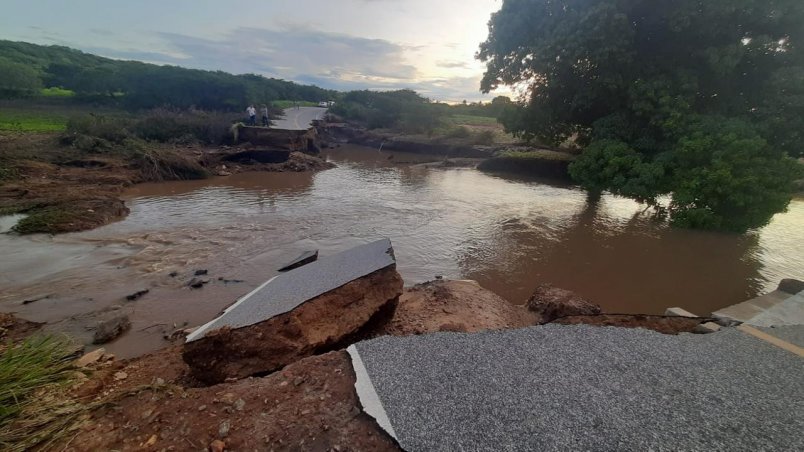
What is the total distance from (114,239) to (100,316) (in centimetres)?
413

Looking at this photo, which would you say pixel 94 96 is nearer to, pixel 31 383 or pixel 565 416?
pixel 31 383

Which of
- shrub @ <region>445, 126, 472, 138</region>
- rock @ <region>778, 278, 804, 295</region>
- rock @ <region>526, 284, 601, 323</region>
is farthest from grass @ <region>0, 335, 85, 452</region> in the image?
shrub @ <region>445, 126, 472, 138</region>

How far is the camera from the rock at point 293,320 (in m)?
→ 3.73

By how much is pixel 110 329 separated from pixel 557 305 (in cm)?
645

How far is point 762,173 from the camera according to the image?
809 centimetres

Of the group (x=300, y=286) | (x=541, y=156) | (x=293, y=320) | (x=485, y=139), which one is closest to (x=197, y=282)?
(x=300, y=286)

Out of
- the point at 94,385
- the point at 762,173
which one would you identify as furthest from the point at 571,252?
the point at 94,385

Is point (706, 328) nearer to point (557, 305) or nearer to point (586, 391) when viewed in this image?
point (557, 305)

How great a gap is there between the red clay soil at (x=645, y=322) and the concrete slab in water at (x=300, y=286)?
2.57 m

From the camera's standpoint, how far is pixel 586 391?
9.73 ft

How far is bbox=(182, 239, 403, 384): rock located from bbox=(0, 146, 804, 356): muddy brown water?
1.94 metres

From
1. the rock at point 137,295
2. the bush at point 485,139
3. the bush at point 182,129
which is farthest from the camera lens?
the bush at point 485,139

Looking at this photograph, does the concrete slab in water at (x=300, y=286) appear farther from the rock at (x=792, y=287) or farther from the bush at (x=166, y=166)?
the bush at (x=166, y=166)

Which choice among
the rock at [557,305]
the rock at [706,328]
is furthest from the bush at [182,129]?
the rock at [706,328]
